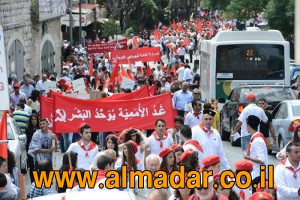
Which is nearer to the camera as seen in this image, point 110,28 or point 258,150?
point 258,150

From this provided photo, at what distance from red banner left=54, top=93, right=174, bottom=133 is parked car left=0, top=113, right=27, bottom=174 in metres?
0.68

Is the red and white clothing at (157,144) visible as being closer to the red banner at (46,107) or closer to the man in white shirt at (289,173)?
the man in white shirt at (289,173)

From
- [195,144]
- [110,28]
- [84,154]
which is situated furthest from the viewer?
[110,28]

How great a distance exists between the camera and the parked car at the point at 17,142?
18.2m

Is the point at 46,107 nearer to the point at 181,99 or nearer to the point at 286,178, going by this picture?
the point at 181,99

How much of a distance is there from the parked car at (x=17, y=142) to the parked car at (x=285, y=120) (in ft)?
16.6

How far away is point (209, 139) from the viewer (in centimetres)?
1491

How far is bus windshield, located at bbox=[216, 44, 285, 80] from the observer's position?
96.7ft

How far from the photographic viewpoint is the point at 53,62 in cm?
4631

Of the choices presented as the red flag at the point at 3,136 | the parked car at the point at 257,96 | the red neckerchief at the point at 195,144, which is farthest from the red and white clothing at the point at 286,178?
the parked car at the point at 257,96

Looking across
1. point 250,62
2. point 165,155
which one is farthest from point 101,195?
point 250,62

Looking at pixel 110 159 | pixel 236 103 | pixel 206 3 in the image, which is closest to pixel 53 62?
pixel 206 3

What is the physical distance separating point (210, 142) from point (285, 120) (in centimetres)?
661

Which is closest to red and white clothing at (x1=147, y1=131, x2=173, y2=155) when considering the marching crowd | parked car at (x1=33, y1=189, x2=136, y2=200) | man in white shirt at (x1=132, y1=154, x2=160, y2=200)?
the marching crowd
